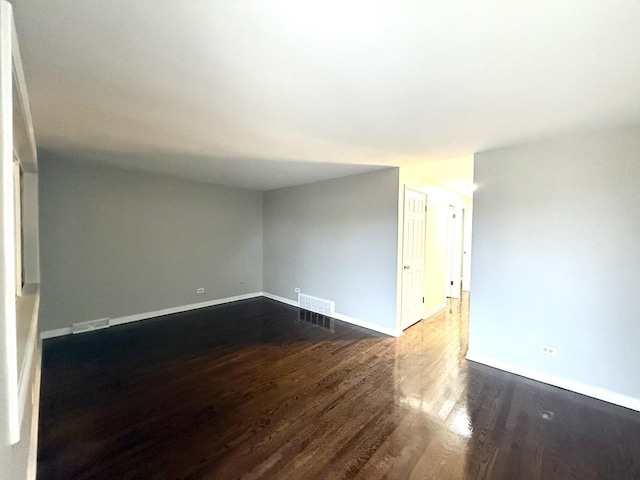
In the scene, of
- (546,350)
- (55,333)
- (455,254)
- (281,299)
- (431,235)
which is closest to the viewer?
(546,350)

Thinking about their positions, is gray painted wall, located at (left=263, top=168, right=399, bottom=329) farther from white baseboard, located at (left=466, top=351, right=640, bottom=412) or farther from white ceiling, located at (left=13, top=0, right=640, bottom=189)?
white ceiling, located at (left=13, top=0, right=640, bottom=189)

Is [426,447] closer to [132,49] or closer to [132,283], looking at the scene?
[132,49]

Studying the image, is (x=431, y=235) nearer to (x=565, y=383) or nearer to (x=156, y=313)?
(x=565, y=383)

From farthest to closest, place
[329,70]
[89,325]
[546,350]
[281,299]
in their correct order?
[281,299]
[89,325]
[546,350]
[329,70]

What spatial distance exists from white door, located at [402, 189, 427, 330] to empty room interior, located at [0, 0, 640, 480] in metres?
0.07

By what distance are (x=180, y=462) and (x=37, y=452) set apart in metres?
0.96

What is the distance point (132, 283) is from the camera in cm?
432

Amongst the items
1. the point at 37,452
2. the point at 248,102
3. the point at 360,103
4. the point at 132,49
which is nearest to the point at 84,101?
the point at 132,49

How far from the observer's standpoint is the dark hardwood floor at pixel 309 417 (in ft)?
5.66

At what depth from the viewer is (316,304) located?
16.2 feet

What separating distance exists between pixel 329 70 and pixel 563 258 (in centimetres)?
278

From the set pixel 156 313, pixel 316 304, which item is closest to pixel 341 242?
pixel 316 304

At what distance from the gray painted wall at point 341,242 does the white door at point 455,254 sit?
2.63m

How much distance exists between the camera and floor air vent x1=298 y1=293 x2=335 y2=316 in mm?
4707
